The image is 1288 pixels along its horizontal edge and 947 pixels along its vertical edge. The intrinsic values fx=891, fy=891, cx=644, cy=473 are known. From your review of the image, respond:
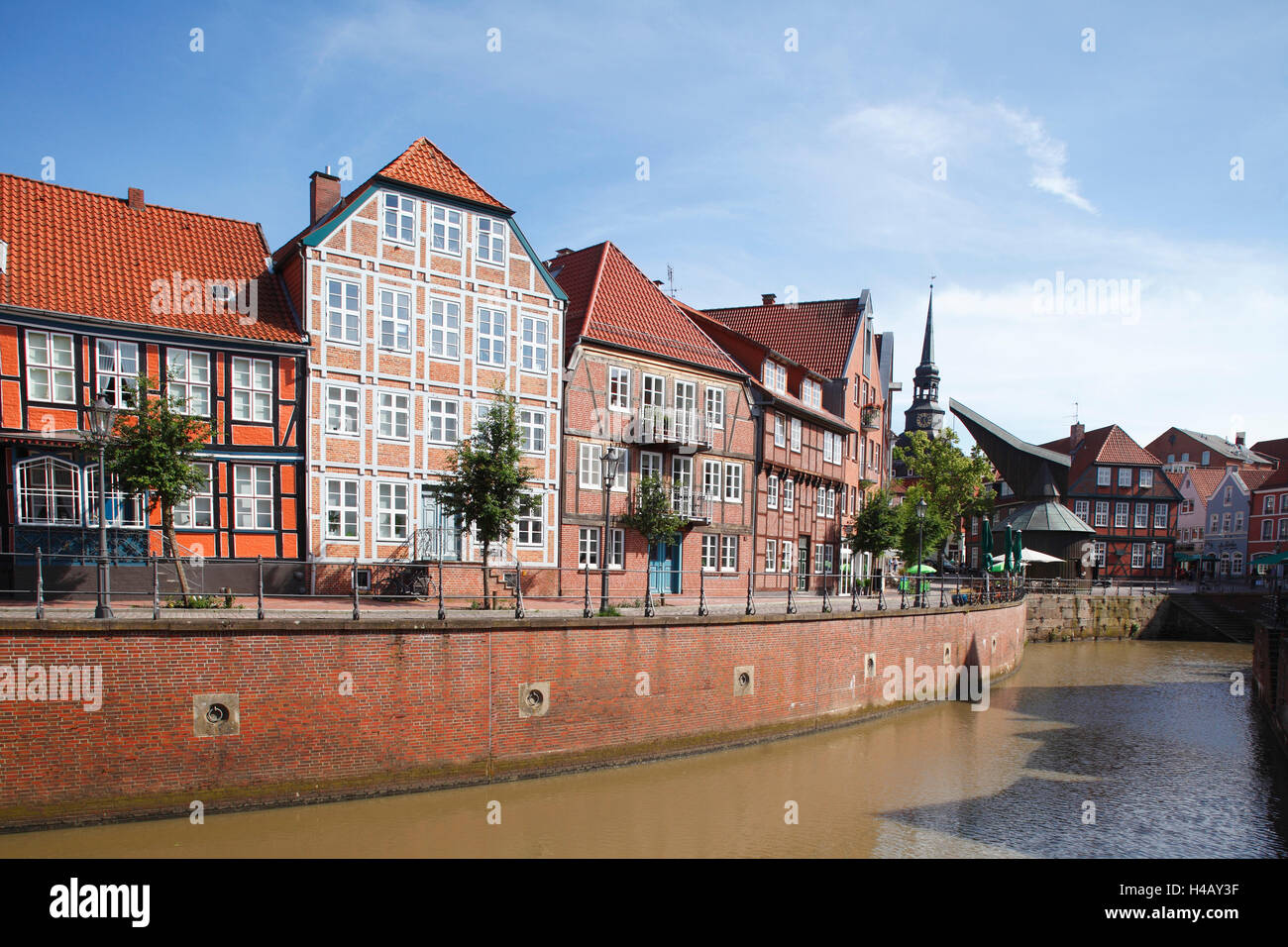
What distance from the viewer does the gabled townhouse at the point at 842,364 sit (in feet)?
121

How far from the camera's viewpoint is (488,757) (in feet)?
47.4

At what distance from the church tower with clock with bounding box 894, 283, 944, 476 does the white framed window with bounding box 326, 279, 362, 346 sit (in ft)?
259

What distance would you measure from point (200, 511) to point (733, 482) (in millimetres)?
15946

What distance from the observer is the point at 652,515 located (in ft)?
81.9

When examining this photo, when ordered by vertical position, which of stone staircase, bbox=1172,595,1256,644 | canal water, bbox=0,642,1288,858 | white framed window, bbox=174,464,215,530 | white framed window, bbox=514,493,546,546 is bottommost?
stone staircase, bbox=1172,595,1256,644

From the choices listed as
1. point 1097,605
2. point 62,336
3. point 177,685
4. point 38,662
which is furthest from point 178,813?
point 1097,605

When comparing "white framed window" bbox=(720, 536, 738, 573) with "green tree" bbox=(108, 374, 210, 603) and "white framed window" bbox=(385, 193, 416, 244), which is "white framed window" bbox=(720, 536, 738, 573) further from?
"green tree" bbox=(108, 374, 210, 603)

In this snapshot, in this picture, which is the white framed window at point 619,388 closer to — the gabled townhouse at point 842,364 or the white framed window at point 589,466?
the white framed window at point 589,466

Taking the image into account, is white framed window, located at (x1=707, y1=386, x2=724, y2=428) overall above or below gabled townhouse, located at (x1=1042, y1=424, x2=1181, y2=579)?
above

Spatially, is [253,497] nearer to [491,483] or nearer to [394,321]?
[394,321]

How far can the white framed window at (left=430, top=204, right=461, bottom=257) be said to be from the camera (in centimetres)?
2197

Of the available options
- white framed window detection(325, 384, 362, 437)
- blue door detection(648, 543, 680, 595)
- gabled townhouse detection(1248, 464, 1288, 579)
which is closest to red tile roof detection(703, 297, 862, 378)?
blue door detection(648, 543, 680, 595)

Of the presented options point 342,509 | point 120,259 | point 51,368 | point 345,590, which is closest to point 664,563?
point 345,590
